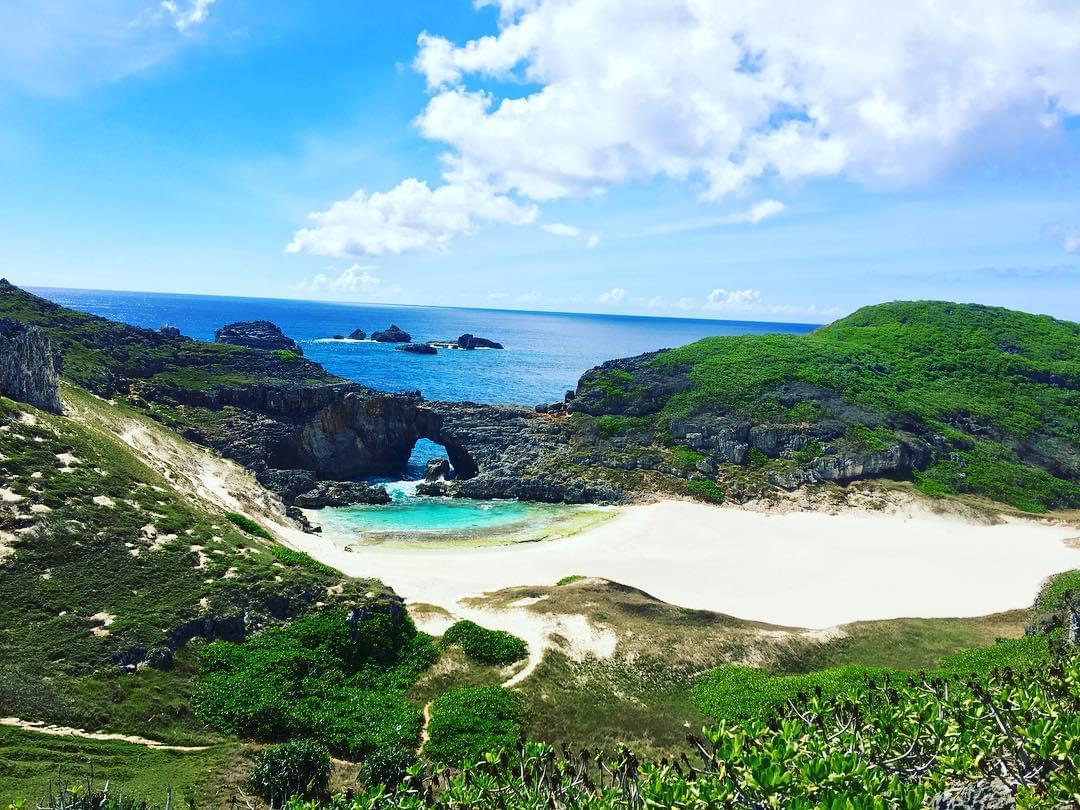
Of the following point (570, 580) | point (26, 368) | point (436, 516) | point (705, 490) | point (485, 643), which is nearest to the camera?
point (485, 643)

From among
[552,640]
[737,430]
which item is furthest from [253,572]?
[737,430]

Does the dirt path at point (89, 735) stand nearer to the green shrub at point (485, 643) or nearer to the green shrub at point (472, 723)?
the green shrub at point (472, 723)

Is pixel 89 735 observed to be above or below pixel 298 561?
below

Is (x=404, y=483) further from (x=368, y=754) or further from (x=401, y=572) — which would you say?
(x=368, y=754)

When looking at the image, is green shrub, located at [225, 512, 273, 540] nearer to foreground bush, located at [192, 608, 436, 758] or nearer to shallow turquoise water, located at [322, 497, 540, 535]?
shallow turquoise water, located at [322, 497, 540, 535]

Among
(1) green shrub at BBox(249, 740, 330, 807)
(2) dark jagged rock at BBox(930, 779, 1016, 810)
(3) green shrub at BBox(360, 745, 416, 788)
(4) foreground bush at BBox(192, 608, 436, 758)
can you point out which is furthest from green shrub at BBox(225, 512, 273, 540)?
(2) dark jagged rock at BBox(930, 779, 1016, 810)

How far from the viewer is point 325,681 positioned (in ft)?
88.9

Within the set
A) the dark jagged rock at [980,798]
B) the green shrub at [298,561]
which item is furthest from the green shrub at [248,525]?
the dark jagged rock at [980,798]

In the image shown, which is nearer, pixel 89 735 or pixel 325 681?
pixel 89 735

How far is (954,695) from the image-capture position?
17688 mm

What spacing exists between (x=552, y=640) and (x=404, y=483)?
46.0 meters

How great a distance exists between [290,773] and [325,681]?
22.7 feet

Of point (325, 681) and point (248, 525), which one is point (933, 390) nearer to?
point (248, 525)

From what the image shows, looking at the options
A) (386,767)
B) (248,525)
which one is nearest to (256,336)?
(248,525)
